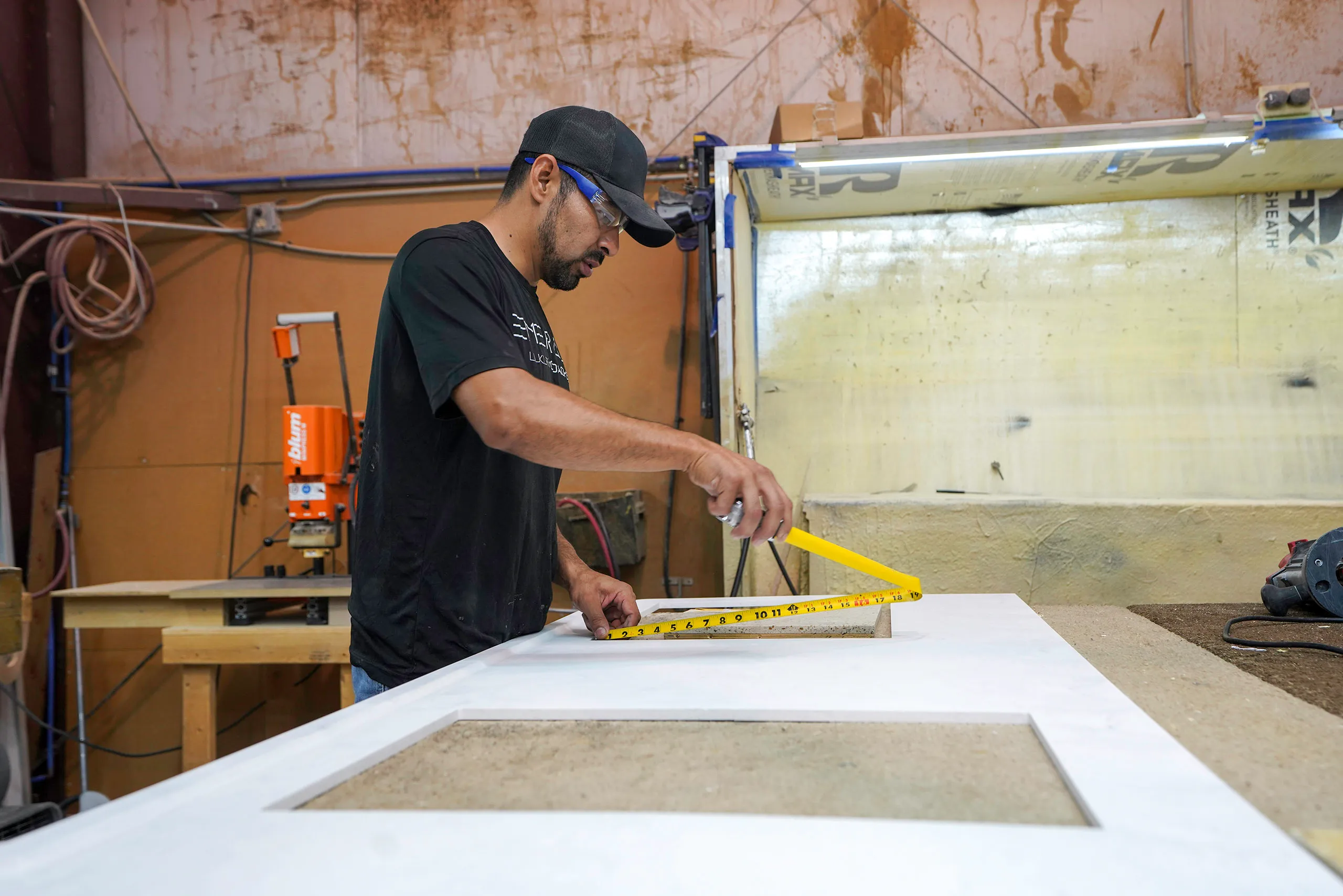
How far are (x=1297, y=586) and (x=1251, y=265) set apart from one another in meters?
1.70

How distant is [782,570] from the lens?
7.41 ft

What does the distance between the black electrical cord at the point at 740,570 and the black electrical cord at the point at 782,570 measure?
0.22 feet

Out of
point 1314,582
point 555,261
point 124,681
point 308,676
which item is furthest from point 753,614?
point 124,681

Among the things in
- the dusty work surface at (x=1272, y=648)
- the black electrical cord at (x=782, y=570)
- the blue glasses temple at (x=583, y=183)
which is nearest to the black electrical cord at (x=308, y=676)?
the black electrical cord at (x=782, y=570)

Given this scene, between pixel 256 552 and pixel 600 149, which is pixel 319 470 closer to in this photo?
pixel 256 552

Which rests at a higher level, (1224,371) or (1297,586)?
(1224,371)

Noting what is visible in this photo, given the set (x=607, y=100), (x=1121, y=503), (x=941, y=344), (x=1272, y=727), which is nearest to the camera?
(x=1272, y=727)

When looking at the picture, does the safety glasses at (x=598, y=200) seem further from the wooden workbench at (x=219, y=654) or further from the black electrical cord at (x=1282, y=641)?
the wooden workbench at (x=219, y=654)

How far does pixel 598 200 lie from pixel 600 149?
0.08 meters

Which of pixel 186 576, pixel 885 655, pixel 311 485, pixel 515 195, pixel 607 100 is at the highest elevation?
pixel 607 100

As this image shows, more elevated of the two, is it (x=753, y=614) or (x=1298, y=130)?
(x=1298, y=130)

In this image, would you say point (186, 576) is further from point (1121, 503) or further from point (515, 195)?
point (1121, 503)

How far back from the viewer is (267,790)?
61 cm

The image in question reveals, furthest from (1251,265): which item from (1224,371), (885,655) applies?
(885,655)
